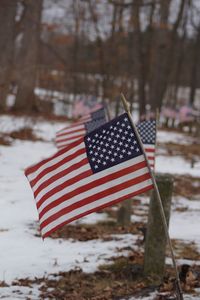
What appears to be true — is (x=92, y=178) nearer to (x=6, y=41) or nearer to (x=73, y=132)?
(x=73, y=132)

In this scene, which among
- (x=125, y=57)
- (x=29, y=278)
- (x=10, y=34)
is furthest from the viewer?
(x=125, y=57)

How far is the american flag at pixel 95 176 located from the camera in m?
4.47

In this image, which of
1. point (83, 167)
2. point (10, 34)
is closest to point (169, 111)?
point (10, 34)

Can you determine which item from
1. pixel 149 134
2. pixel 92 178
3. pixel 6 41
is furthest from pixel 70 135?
pixel 6 41

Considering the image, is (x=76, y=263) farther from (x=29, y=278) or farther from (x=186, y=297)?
(x=186, y=297)

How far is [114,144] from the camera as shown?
4484 mm

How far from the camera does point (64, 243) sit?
6.83 m

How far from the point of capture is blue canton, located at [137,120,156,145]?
681 centimetres

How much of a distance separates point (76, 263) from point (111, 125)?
215 cm

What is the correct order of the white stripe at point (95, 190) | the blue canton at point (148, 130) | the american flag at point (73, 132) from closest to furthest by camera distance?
the white stripe at point (95, 190) → the blue canton at point (148, 130) → the american flag at point (73, 132)

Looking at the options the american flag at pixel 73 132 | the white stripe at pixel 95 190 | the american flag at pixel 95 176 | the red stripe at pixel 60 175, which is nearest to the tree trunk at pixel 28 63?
the american flag at pixel 73 132

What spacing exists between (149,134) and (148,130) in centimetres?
8

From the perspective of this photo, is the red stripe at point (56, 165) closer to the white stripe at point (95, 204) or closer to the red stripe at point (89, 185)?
the red stripe at point (89, 185)

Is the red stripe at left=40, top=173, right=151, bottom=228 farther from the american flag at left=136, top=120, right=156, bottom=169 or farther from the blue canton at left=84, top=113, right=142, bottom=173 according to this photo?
the american flag at left=136, top=120, right=156, bottom=169
